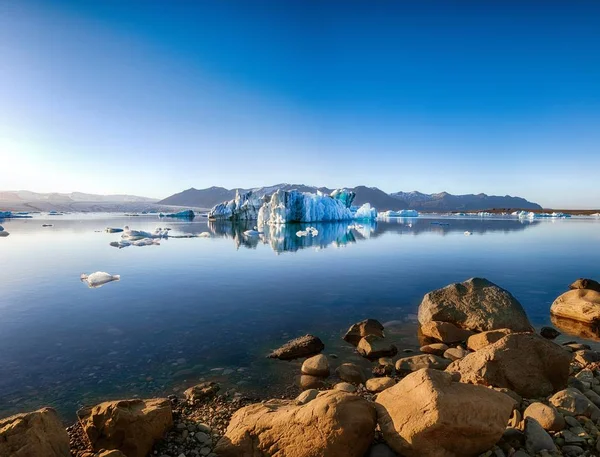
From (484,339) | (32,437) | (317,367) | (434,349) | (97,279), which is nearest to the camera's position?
(32,437)

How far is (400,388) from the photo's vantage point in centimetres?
488

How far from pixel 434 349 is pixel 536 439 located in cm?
411

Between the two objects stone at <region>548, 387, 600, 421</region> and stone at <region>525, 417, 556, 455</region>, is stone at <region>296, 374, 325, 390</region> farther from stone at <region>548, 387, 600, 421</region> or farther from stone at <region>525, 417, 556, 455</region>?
stone at <region>548, 387, 600, 421</region>

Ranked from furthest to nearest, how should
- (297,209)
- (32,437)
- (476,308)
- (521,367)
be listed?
(297,209) < (476,308) < (521,367) < (32,437)

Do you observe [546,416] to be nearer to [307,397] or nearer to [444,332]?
[307,397]

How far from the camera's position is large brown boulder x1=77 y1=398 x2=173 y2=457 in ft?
15.2

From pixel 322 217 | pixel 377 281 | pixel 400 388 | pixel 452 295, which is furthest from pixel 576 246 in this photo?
pixel 322 217

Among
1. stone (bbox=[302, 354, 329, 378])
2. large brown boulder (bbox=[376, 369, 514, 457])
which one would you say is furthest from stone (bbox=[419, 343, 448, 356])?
large brown boulder (bbox=[376, 369, 514, 457])

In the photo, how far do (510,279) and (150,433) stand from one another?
18.3 meters

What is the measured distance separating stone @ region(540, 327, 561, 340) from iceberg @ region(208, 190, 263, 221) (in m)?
78.2

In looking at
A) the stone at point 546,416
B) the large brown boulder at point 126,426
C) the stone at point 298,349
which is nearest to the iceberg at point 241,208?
the stone at point 298,349

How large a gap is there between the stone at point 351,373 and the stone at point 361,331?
174cm

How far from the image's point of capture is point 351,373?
23.5 ft

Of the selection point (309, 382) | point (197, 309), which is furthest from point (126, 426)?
point (197, 309)
